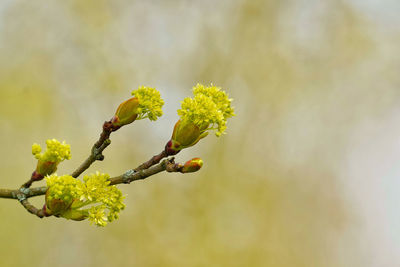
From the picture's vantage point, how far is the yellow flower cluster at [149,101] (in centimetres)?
84

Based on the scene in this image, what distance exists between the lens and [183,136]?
82 cm

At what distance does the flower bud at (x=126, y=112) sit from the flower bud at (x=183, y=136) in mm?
72

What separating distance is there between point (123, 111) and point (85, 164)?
106mm

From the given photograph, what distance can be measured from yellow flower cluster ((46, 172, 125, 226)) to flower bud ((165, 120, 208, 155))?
0.11 metres

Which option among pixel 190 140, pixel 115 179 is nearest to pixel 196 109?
pixel 190 140

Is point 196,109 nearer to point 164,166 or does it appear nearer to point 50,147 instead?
point 164,166

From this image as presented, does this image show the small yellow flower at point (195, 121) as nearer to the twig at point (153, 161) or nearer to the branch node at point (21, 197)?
the twig at point (153, 161)

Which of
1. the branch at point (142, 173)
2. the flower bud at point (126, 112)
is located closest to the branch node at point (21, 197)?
the branch at point (142, 173)

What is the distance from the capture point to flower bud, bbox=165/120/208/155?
0.82 m

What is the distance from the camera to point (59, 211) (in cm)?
80

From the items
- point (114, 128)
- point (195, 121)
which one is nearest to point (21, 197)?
point (114, 128)

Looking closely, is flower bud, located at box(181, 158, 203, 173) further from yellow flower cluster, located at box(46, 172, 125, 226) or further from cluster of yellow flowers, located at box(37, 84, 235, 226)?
yellow flower cluster, located at box(46, 172, 125, 226)

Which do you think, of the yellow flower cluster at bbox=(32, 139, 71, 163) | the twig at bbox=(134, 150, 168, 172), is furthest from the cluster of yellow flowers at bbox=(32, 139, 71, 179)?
the twig at bbox=(134, 150, 168, 172)

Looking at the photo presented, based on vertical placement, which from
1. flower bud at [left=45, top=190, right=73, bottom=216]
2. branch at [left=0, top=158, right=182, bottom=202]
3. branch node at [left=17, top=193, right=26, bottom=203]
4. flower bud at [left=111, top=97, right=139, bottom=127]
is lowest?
flower bud at [left=45, top=190, right=73, bottom=216]
